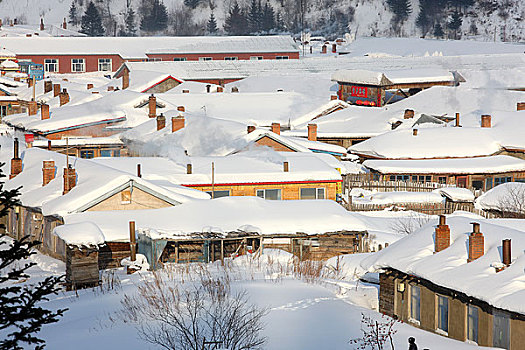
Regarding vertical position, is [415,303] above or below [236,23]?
below

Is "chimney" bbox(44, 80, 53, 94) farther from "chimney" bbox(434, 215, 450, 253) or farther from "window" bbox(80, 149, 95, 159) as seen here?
"chimney" bbox(434, 215, 450, 253)

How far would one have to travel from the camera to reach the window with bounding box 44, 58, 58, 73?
101 m

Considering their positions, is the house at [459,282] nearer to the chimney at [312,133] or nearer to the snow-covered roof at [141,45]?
the chimney at [312,133]

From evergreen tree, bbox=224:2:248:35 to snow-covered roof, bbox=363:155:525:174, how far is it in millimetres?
103679

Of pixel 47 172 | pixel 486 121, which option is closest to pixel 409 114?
pixel 486 121

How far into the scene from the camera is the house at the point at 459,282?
19516 mm

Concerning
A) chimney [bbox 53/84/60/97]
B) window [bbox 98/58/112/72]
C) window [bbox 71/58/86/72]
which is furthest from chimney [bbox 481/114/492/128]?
window [bbox 71/58/86/72]

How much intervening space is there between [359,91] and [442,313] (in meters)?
55.7

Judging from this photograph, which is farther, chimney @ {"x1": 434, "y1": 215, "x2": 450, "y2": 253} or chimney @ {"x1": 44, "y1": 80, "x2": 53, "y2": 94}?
chimney @ {"x1": 44, "y1": 80, "x2": 53, "y2": 94}

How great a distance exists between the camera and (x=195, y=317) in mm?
17609

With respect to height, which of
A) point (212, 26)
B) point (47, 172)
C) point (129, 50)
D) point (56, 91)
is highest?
point (212, 26)

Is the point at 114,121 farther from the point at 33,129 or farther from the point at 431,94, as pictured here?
the point at 431,94

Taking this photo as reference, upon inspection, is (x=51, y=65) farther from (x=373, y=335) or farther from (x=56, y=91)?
(x=373, y=335)

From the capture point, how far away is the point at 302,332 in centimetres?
1966
